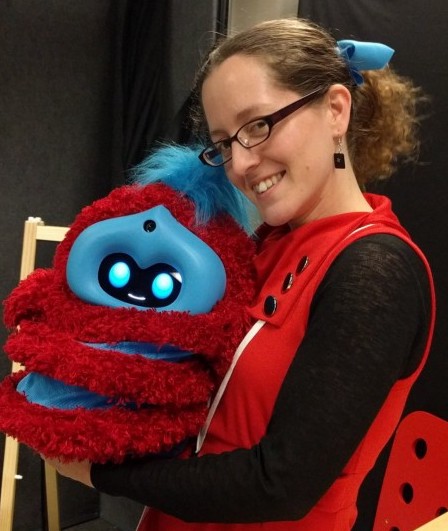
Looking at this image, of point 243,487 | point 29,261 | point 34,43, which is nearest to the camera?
point 243,487

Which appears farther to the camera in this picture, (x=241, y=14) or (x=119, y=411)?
(x=241, y=14)

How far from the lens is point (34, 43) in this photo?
5.71ft

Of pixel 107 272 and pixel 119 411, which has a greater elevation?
pixel 107 272

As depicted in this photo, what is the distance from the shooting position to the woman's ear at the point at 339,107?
733mm

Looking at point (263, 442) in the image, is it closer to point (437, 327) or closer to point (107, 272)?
point (107, 272)

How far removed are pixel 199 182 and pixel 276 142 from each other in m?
0.15

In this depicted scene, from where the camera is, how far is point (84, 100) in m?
1.89

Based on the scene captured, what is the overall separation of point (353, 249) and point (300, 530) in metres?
0.36

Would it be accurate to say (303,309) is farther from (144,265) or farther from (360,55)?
(360,55)

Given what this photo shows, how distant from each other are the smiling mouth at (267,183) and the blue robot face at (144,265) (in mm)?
107

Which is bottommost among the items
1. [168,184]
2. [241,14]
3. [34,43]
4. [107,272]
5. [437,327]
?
[437,327]

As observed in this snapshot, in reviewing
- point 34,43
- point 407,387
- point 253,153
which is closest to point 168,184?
point 253,153

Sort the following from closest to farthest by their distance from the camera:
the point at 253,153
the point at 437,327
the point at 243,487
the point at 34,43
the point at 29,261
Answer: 1. the point at 243,487
2. the point at 253,153
3. the point at 437,327
4. the point at 29,261
5. the point at 34,43

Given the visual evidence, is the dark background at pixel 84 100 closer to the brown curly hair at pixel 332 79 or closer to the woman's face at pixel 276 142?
the brown curly hair at pixel 332 79
